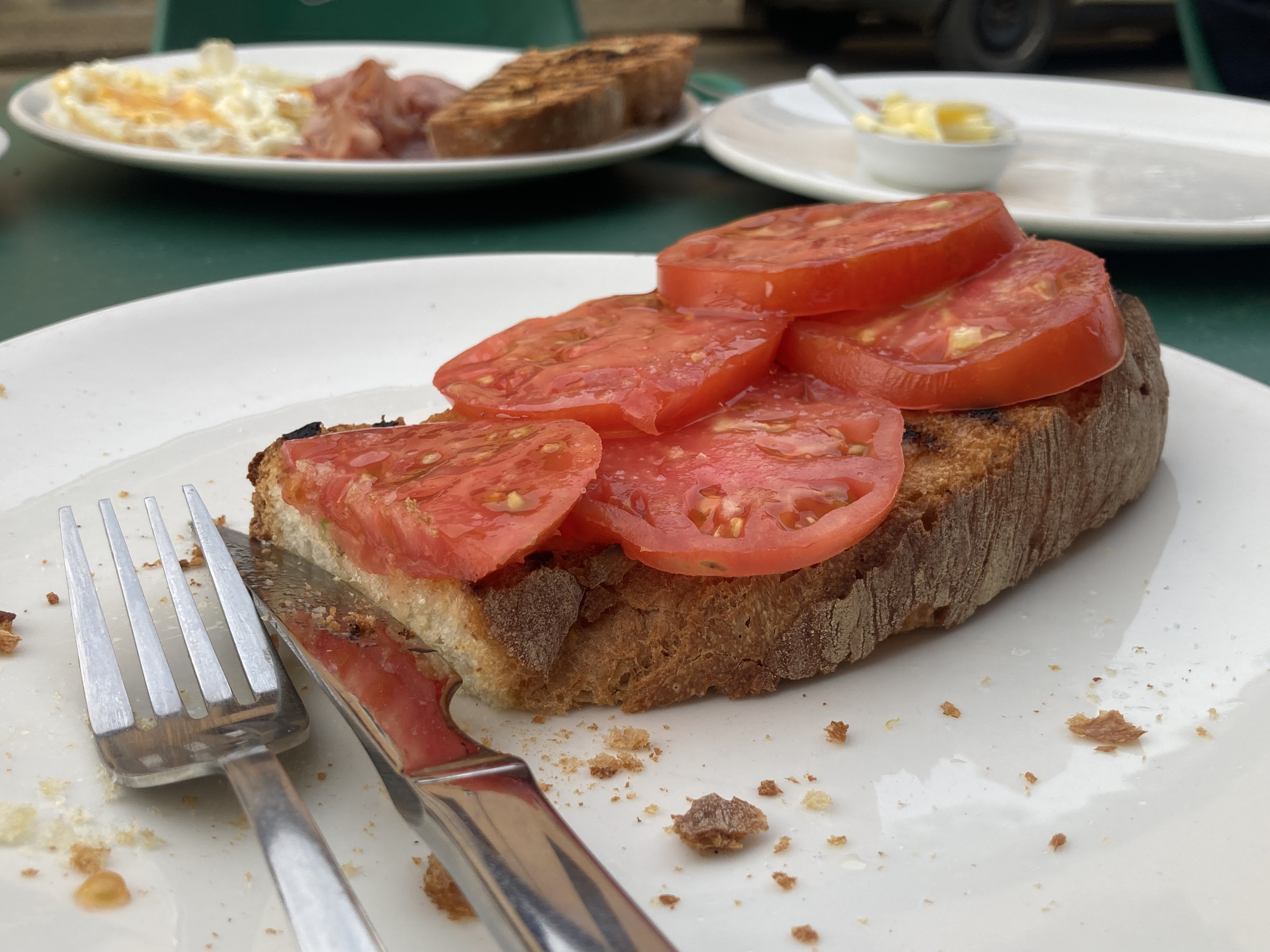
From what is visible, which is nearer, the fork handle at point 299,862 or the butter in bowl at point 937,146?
the fork handle at point 299,862

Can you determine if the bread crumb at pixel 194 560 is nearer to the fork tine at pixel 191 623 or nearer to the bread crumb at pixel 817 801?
the fork tine at pixel 191 623

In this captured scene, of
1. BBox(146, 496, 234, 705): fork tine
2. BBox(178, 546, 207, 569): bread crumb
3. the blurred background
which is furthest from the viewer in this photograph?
the blurred background

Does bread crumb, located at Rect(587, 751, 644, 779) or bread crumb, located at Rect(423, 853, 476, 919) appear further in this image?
bread crumb, located at Rect(587, 751, 644, 779)

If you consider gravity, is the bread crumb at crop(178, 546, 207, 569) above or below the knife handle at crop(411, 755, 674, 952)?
below

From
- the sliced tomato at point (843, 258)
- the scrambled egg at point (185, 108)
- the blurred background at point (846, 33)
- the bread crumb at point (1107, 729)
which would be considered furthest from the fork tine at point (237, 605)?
the blurred background at point (846, 33)

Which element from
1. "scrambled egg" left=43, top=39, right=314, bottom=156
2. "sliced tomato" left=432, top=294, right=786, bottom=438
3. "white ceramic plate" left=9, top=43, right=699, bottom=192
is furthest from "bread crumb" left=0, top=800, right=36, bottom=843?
"scrambled egg" left=43, top=39, right=314, bottom=156

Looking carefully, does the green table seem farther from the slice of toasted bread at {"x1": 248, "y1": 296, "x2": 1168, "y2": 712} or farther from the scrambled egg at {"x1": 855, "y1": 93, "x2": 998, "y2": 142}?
the slice of toasted bread at {"x1": 248, "y1": 296, "x2": 1168, "y2": 712}

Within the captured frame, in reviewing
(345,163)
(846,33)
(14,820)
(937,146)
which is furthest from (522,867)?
(846,33)
